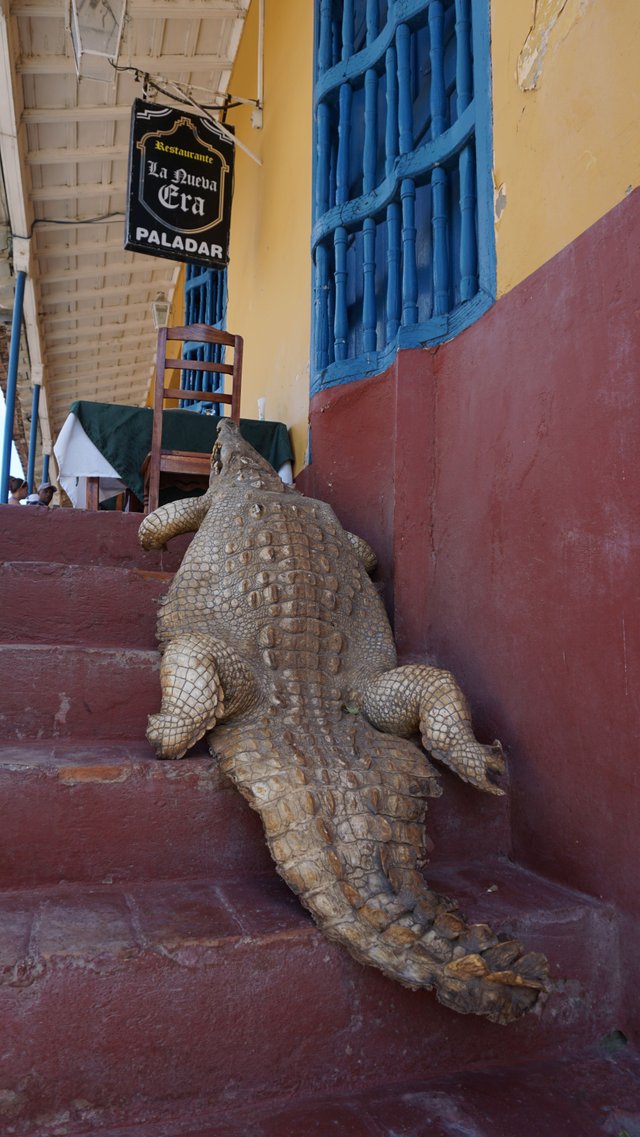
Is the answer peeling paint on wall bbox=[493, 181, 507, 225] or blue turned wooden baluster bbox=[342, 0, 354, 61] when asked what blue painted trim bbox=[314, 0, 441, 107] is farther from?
peeling paint on wall bbox=[493, 181, 507, 225]

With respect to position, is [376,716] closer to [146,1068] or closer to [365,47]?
[146,1068]

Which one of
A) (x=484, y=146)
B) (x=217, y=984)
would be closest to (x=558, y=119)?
(x=484, y=146)

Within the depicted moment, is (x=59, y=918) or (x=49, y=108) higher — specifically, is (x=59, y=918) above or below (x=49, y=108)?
below

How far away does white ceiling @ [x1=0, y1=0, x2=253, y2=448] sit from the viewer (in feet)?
21.6

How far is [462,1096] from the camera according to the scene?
1.60m

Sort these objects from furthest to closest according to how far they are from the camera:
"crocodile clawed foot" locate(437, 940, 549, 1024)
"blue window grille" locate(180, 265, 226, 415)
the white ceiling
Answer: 1. "blue window grille" locate(180, 265, 226, 415)
2. the white ceiling
3. "crocodile clawed foot" locate(437, 940, 549, 1024)

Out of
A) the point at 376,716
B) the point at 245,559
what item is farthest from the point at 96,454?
the point at 376,716

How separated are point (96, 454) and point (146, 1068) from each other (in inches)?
156

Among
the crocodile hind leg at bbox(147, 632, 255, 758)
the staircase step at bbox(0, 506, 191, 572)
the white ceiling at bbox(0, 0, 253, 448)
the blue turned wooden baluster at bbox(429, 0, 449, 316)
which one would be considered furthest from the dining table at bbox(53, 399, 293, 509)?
the white ceiling at bbox(0, 0, 253, 448)

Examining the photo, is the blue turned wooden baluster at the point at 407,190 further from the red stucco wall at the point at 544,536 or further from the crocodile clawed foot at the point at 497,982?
the crocodile clawed foot at the point at 497,982

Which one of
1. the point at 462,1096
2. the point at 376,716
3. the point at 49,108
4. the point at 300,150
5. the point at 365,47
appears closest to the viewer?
the point at 462,1096

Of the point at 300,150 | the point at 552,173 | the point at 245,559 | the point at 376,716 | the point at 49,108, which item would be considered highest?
the point at 49,108

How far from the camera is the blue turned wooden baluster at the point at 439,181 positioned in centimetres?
317

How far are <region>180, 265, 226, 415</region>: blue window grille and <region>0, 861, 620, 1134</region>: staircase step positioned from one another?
653cm
